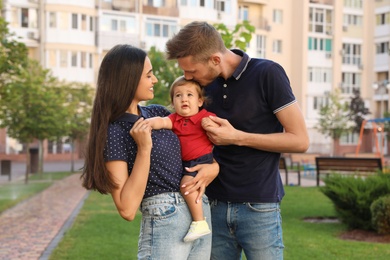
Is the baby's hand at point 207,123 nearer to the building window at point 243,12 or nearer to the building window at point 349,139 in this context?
the building window at point 243,12

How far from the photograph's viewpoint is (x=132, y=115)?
366 centimetres

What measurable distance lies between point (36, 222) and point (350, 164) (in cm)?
858

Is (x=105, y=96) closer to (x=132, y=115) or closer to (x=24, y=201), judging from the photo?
(x=132, y=115)

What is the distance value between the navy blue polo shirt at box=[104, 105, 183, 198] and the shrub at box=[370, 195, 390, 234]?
6.91 metres

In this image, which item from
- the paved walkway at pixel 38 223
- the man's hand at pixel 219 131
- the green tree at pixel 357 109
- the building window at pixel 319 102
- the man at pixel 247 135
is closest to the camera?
the man's hand at pixel 219 131

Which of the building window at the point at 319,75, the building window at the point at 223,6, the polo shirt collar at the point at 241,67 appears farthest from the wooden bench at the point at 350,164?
the building window at the point at 319,75

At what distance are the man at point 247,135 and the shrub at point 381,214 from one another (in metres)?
6.37

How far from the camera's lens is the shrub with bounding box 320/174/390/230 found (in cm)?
1087

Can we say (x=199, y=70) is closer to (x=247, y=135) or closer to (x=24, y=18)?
(x=247, y=135)

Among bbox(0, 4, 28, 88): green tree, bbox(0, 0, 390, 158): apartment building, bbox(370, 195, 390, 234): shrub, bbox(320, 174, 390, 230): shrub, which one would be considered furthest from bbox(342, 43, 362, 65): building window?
bbox(370, 195, 390, 234): shrub

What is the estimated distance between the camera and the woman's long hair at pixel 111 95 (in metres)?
3.59

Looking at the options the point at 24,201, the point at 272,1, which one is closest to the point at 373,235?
the point at 24,201

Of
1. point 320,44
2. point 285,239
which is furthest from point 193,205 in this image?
point 320,44

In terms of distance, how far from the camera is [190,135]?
12.3 ft
